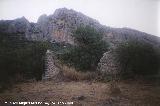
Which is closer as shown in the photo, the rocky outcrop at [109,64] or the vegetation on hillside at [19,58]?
the rocky outcrop at [109,64]

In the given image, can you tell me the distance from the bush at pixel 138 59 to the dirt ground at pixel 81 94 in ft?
0.72

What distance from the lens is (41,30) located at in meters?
5.71

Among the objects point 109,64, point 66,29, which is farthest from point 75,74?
point 66,29

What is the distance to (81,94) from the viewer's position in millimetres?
5531

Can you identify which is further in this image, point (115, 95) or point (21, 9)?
point (21, 9)

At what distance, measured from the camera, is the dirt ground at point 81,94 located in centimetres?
543

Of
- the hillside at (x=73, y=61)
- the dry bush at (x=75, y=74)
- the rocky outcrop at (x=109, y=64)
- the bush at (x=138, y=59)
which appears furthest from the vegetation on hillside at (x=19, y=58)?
the bush at (x=138, y=59)

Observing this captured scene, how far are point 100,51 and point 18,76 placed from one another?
147 centimetres

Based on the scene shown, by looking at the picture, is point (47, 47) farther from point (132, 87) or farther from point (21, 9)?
point (132, 87)

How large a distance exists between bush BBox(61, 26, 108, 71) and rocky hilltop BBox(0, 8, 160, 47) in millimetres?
98

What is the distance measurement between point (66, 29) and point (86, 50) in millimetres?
497

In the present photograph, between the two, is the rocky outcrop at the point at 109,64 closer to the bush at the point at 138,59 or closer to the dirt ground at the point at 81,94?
the bush at the point at 138,59

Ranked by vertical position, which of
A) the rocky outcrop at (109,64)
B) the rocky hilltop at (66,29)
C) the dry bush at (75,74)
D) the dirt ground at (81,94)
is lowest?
the dirt ground at (81,94)

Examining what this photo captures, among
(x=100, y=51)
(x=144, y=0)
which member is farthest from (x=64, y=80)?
(x=144, y=0)
